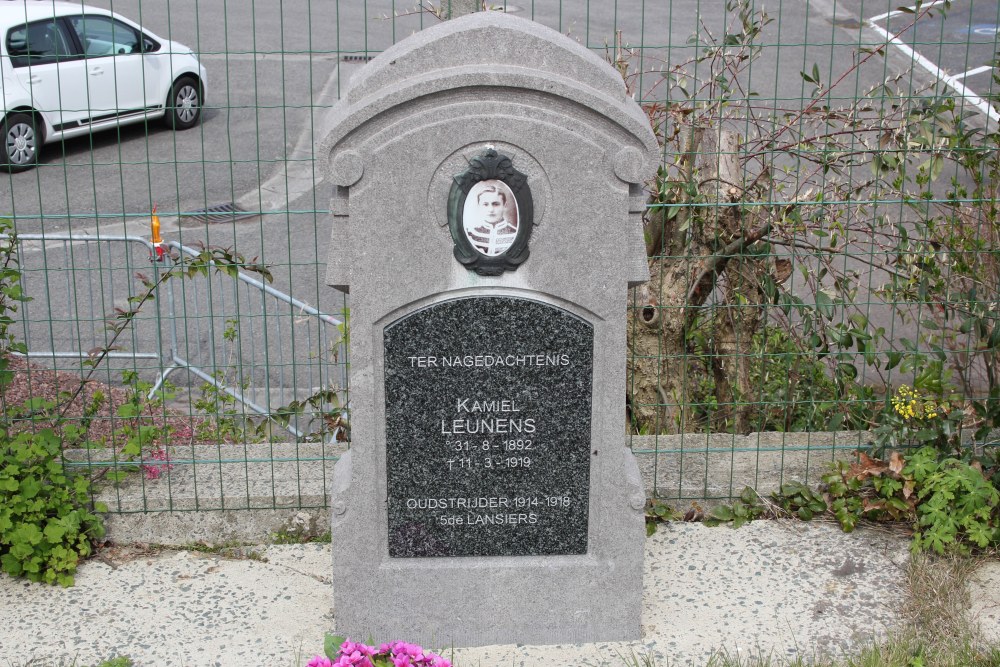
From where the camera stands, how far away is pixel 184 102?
9961mm

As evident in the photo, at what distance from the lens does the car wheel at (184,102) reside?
210 inches

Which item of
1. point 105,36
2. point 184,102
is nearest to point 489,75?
point 184,102

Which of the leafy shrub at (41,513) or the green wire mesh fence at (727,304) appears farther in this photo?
the green wire mesh fence at (727,304)

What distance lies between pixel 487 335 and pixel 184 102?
701cm

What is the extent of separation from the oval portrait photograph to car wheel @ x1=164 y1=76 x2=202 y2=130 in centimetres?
168

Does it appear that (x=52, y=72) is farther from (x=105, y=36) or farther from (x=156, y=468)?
(x=156, y=468)

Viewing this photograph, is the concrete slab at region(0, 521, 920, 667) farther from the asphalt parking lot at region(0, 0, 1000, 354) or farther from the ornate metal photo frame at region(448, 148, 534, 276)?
the asphalt parking lot at region(0, 0, 1000, 354)

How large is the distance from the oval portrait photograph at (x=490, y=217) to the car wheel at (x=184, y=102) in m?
1.68

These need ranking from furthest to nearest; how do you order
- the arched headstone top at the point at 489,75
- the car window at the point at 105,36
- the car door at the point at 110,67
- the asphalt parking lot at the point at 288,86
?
the car window at the point at 105,36 → the asphalt parking lot at the point at 288,86 → the car door at the point at 110,67 → the arched headstone top at the point at 489,75

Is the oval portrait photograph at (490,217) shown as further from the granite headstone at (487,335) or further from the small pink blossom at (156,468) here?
the small pink blossom at (156,468)

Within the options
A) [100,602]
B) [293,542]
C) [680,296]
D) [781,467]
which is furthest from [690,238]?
[100,602]

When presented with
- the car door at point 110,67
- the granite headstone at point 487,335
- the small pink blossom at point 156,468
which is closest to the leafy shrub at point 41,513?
the small pink blossom at point 156,468

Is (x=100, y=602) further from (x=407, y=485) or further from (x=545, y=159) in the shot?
(x=545, y=159)

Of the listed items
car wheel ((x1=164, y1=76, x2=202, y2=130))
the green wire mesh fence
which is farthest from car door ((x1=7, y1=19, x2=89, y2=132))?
the green wire mesh fence
